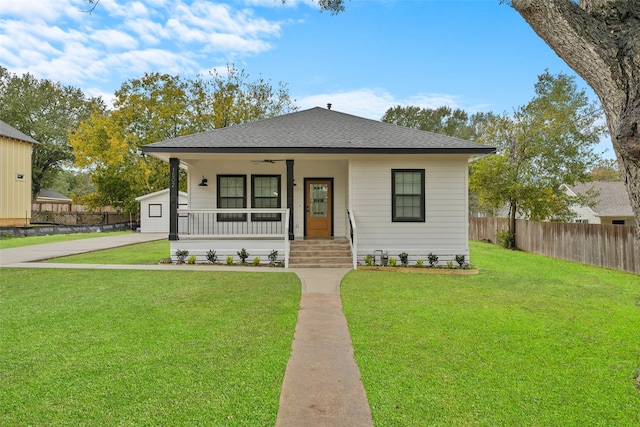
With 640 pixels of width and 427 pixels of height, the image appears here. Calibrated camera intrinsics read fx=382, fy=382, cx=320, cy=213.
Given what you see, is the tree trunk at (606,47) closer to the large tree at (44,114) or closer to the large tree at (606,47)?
the large tree at (606,47)

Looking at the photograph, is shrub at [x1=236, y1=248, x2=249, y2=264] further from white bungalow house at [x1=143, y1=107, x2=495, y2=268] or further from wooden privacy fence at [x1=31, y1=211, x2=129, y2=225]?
wooden privacy fence at [x1=31, y1=211, x2=129, y2=225]

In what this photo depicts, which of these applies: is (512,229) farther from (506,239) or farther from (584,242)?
(584,242)

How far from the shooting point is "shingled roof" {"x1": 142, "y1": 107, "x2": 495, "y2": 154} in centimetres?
1016

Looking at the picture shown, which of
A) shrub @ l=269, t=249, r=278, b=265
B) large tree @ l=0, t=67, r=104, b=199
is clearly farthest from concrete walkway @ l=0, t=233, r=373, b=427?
large tree @ l=0, t=67, r=104, b=199

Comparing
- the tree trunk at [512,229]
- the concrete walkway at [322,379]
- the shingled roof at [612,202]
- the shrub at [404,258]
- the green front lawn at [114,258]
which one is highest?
the shingled roof at [612,202]

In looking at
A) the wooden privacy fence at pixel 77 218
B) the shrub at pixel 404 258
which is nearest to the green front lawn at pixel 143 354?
the shrub at pixel 404 258

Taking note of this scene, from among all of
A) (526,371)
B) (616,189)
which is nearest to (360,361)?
(526,371)

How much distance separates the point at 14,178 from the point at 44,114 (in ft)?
51.5

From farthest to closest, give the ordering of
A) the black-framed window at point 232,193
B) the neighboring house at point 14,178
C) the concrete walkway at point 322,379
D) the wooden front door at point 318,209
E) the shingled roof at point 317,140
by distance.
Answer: the neighboring house at point 14,178, the wooden front door at point 318,209, the black-framed window at point 232,193, the shingled roof at point 317,140, the concrete walkway at point 322,379

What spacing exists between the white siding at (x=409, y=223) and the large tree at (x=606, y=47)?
7.36 metres

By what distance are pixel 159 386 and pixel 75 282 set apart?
576 centimetres

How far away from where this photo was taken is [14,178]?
24625mm

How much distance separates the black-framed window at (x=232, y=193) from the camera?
11.9 metres

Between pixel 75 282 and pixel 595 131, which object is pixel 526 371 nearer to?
pixel 75 282
